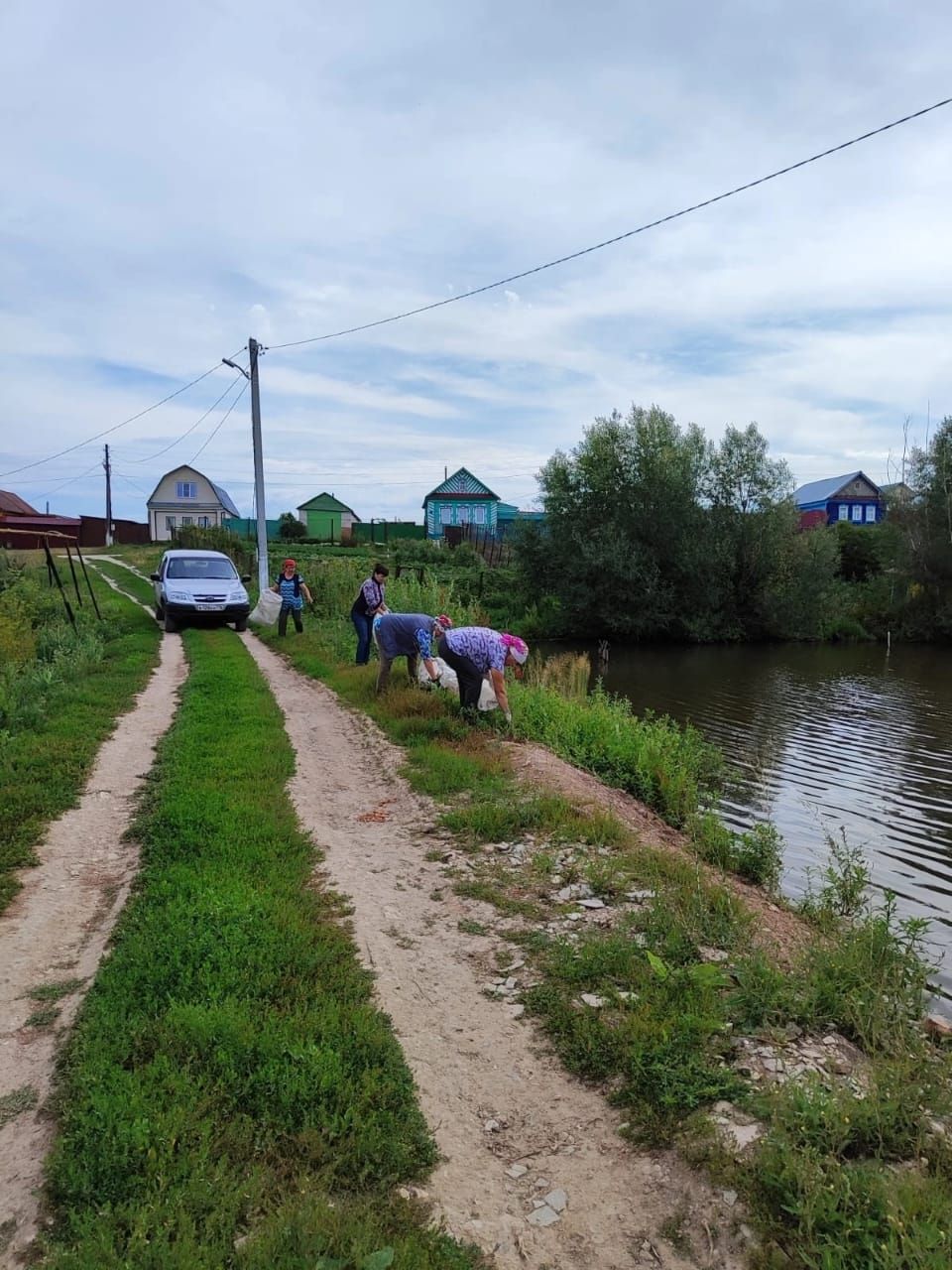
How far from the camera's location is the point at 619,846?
19.4 feet

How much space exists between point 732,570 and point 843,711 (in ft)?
55.0

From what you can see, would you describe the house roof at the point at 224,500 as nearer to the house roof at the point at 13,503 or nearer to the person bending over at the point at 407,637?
the house roof at the point at 13,503

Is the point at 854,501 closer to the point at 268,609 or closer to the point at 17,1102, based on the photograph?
the point at 268,609

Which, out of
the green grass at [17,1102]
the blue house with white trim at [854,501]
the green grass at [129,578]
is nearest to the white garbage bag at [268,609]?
the green grass at [129,578]

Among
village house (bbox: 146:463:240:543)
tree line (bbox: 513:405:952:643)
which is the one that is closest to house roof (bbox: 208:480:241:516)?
village house (bbox: 146:463:240:543)

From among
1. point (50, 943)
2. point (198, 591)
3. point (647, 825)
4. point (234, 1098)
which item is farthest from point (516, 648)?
point (198, 591)

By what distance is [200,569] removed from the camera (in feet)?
62.1

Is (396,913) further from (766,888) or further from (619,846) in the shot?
(766,888)

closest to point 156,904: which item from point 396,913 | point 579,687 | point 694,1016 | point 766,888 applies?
point 396,913

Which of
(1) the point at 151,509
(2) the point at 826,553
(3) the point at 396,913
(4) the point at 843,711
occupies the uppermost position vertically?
(1) the point at 151,509

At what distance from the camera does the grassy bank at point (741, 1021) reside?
8.31 ft

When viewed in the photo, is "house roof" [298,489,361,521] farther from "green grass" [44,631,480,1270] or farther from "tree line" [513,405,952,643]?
"green grass" [44,631,480,1270]

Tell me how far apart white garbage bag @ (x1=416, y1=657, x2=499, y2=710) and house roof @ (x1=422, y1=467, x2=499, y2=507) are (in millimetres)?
47259

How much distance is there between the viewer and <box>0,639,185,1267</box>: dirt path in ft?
8.80
